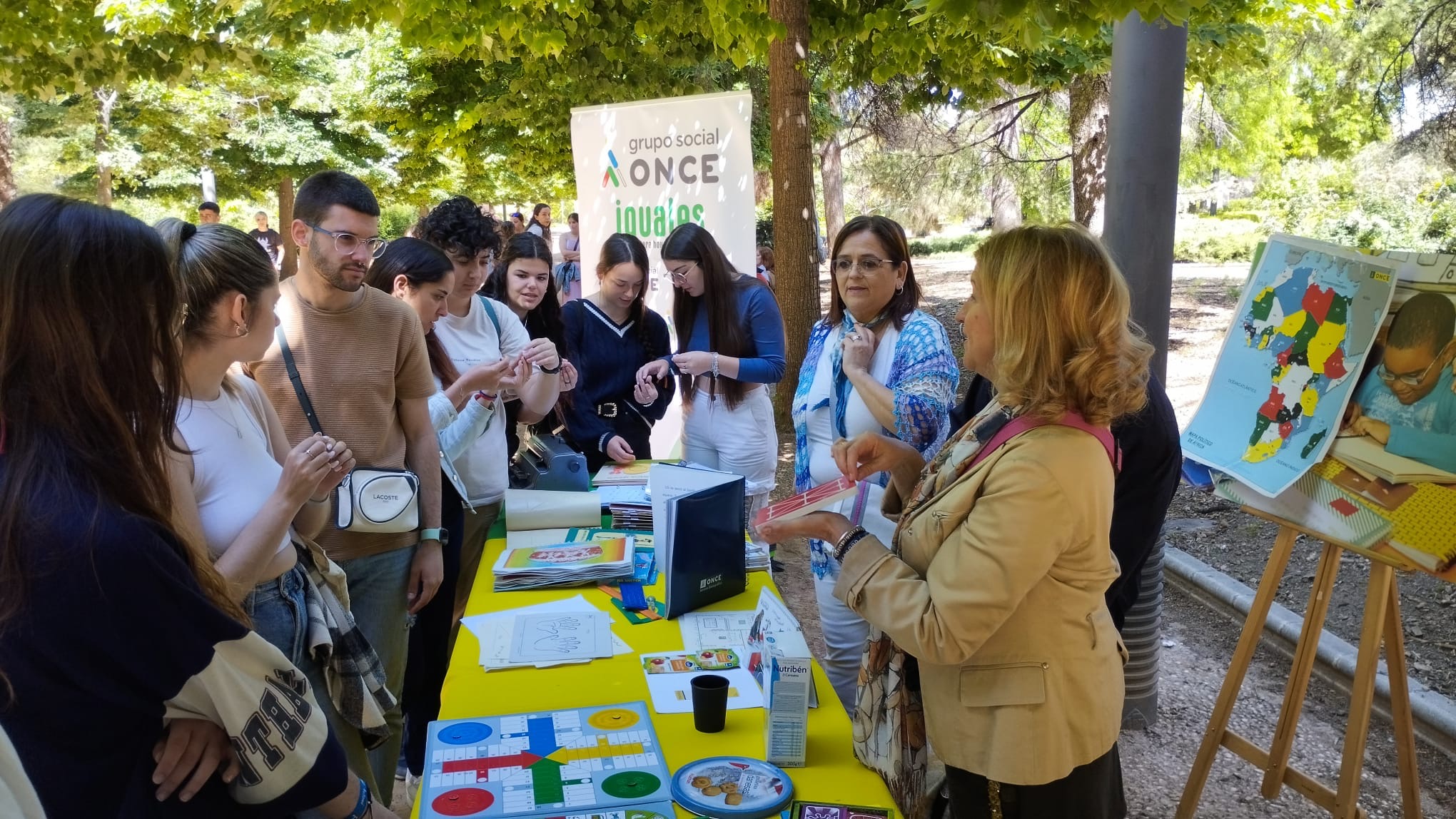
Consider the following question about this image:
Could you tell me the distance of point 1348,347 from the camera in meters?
2.38

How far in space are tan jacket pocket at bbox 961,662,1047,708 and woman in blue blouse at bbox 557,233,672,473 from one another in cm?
235

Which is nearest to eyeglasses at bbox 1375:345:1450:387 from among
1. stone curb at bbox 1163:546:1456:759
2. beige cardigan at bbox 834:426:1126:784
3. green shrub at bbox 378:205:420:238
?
stone curb at bbox 1163:546:1456:759

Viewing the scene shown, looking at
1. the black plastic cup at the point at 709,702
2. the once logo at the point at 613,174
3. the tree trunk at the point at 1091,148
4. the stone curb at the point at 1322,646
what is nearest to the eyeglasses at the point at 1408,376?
the stone curb at the point at 1322,646

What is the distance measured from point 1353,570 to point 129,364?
5.14 meters

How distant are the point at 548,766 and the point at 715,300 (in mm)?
2575

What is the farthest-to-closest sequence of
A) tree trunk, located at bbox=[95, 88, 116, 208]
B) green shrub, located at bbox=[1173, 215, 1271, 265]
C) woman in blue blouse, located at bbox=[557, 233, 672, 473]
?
1. green shrub, located at bbox=[1173, 215, 1271, 265]
2. tree trunk, located at bbox=[95, 88, 116, 208]
3. woman in blue blouse, located at bbox=[557, 233, 672, 473]

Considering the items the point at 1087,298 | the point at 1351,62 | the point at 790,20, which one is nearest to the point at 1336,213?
the point at 1351,62

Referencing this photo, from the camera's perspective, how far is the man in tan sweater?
8.01 ft

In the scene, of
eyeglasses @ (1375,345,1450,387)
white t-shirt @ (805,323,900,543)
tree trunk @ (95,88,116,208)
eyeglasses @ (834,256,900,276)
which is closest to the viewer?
eyeglasses @ (1375,345,1450,387)

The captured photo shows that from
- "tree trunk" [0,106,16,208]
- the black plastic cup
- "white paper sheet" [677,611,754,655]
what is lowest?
"white paper sheet" [677,611,754,655]

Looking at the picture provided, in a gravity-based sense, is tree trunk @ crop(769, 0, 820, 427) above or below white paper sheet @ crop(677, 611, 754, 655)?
above

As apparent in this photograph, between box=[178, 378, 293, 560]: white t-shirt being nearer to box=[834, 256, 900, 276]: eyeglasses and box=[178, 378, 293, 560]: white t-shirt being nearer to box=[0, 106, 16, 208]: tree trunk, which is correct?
box=[834, 256, 900, 276]: eyeglasses

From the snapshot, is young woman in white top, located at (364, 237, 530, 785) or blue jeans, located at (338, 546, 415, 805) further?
young woman in white top, located at (364, 237, 530, 785)

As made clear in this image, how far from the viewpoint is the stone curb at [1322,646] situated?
3143mm
